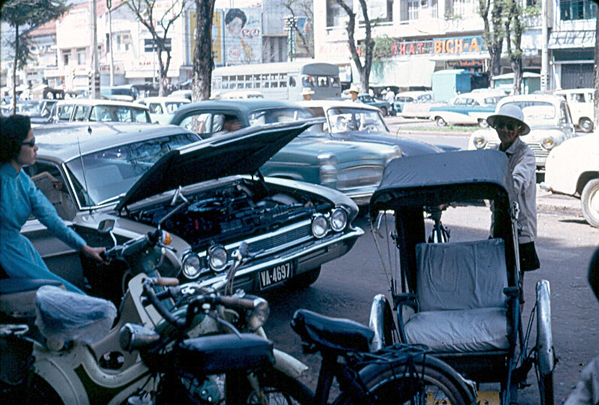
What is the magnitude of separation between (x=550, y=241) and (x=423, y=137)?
1892 centimetres

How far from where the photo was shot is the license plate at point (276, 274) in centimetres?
570

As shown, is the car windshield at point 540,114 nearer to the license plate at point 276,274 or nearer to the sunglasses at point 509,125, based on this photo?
the sunglasses at point 509,125

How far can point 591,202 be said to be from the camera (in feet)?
34.1

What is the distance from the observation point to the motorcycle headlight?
10.4 ft

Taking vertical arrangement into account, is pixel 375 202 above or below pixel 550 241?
above

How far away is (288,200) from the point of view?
6867 mm

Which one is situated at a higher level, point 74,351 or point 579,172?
point 579,172

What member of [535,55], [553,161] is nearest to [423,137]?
[553,161]

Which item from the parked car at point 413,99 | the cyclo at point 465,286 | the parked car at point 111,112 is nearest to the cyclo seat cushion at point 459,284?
the cyclo at point 465,286

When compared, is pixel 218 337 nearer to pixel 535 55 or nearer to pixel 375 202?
pixel 375 202

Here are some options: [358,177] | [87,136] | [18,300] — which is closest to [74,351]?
[18,300]

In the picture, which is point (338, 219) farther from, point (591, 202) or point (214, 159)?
point (591, 202)

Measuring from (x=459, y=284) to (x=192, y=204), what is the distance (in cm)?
278

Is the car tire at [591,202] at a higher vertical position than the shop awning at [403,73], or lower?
lower
